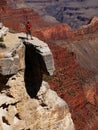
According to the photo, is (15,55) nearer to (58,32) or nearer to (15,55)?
(15,55)

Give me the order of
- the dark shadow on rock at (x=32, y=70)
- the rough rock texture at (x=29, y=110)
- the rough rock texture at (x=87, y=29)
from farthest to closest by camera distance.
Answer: the rough rock texture at (x=87, y=29), the dark shadow on rock at (x=32, y=70), the rough rock texture at (x=29, y=110)

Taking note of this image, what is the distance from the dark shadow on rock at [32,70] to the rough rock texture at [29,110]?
258 mm

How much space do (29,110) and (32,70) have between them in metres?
1.55

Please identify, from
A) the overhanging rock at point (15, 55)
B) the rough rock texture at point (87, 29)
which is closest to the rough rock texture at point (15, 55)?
the overhanging rock at point (15, 55)

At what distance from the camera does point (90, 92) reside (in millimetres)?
64188

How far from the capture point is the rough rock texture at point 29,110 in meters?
15.8

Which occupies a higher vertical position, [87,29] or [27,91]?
[27,91]

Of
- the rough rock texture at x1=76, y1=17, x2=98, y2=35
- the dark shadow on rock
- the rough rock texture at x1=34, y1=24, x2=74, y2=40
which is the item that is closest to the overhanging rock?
the dark shadow on rock

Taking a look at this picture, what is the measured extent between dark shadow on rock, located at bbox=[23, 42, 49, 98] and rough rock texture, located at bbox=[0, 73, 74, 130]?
0.26 metres

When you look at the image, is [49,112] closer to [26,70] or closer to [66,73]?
[26,70]

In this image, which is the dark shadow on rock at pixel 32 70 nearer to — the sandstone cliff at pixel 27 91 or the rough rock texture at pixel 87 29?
the sandstone cliff at pixel 27 91

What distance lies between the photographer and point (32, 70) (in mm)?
17062

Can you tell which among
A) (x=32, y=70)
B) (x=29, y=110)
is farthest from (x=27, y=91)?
(x=32, y=70)

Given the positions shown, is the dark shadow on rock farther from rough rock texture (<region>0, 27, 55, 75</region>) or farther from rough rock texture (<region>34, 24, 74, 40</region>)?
rough rock texture (<region>34, 24, 74, 40</region>)
